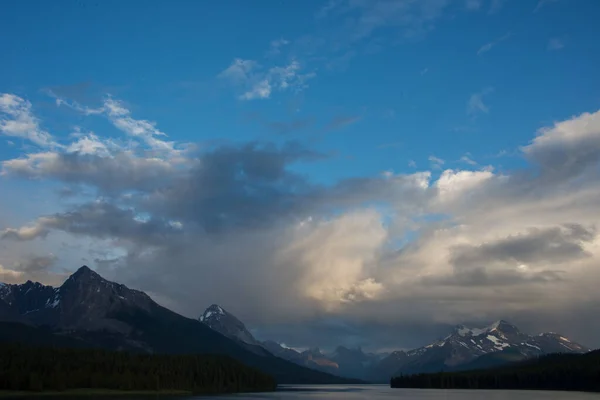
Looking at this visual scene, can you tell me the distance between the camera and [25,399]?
188125mm

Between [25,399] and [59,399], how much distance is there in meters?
12.8

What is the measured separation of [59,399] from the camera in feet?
651
